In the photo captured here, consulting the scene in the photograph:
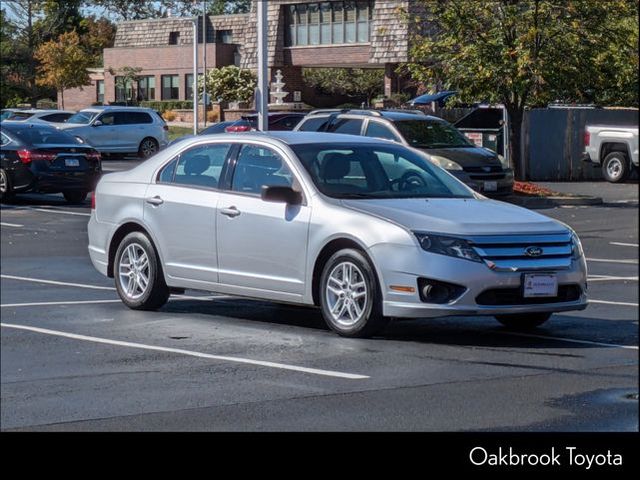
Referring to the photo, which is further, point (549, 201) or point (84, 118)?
point (84, 118)

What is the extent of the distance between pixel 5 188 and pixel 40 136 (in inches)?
51.3

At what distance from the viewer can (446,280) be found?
330 inches

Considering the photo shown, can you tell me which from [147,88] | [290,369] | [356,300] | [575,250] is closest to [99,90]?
[147,88]

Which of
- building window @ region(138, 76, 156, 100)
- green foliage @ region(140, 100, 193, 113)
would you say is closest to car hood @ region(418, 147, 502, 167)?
green foliage @ region(140, 100, 193, 113)

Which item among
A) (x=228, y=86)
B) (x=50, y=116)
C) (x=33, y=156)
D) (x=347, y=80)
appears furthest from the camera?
(x=347, y=80)

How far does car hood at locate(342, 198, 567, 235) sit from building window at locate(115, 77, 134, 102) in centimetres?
6134

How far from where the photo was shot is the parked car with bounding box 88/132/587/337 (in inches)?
332

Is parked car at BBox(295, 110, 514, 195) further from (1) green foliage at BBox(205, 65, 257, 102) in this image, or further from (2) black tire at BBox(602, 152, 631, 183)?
(1) green foliage at BBox(205, 65, 257, 102)

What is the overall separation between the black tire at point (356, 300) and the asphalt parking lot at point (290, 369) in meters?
0.11

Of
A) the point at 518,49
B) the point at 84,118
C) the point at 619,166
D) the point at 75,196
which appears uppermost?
the point at 518,49

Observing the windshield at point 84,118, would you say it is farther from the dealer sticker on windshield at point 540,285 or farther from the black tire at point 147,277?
the dealer sticker on windshield at point 540,285

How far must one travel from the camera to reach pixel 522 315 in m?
9.30

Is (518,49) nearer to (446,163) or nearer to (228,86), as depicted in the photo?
(446,163)

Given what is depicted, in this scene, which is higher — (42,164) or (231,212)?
(231,212)
